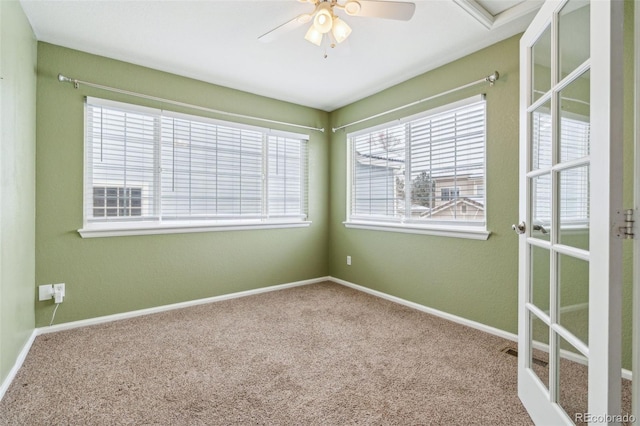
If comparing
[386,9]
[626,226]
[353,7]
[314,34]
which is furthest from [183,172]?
[626,226]

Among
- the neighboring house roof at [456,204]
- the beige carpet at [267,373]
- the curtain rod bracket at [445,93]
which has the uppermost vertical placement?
the curtain rod bracket at [445,93]

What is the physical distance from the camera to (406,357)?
7.00ft

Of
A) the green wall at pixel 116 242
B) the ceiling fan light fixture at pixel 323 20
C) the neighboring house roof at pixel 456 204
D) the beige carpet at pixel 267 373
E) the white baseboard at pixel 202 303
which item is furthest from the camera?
the neighboring house roof at pixel 456 204

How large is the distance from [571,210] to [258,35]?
238 cm

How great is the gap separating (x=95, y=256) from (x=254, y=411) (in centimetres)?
210

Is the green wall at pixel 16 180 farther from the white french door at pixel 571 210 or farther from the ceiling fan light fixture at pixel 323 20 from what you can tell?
the white french door at pixel 571 210

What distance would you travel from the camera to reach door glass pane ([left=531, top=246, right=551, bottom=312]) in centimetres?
141

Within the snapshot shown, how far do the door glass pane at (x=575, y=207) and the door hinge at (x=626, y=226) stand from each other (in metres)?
0.15

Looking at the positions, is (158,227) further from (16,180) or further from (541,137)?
(541,137)

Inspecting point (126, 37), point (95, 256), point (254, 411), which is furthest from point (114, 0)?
point (254, 411)

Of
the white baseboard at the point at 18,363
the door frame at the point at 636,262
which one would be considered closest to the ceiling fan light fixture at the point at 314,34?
the door frame at the point at 636,262

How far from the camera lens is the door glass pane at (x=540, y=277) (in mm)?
1411

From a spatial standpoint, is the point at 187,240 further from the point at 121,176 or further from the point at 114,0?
the point at 114,0

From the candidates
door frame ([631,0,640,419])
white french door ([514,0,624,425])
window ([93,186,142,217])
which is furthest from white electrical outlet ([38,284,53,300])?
door frame ([631,0,640,419])
